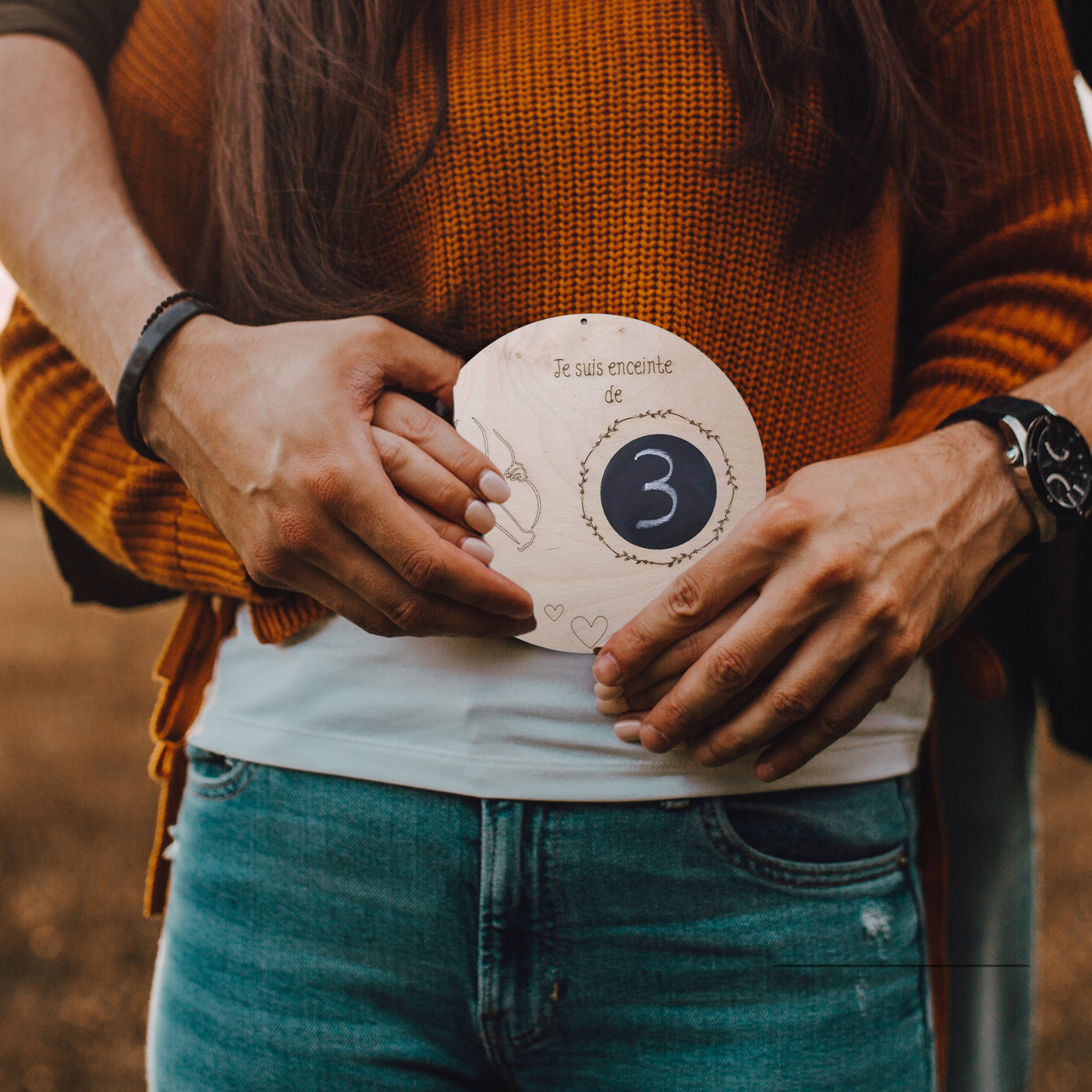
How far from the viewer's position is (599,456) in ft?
1.92

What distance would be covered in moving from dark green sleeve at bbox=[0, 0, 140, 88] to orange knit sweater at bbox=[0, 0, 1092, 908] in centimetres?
3

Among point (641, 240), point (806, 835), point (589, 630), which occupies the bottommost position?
point (806, 835)

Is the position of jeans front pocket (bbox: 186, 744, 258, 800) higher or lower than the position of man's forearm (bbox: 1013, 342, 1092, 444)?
lower

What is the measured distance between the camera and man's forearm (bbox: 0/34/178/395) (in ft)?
2.28

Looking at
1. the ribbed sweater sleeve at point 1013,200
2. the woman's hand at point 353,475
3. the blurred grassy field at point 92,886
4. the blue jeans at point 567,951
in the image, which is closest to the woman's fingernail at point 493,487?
the woman's hand at point 353,475

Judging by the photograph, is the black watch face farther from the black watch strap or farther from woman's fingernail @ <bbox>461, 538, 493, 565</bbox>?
woman's fingernail @ <bbox>461, 538, 493, 565</bbox>

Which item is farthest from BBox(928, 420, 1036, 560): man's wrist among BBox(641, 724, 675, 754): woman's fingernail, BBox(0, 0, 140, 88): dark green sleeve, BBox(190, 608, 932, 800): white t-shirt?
BBox(0, 0, 140, 88): dark green sleeve

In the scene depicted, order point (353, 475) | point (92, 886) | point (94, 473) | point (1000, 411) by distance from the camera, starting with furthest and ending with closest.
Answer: point (92, 886), point (94, 473), point (1000, 411), point (353, 475)

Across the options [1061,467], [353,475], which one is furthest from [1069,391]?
[353,475]

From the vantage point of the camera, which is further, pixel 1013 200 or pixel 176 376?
pixel 1013 200

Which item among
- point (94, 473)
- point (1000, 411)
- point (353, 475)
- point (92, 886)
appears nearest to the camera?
point (353, 475)

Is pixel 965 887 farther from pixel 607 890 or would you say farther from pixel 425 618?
pixel 425 618

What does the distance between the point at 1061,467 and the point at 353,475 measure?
50 cm

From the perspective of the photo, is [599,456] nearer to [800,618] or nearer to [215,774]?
[800,618]
